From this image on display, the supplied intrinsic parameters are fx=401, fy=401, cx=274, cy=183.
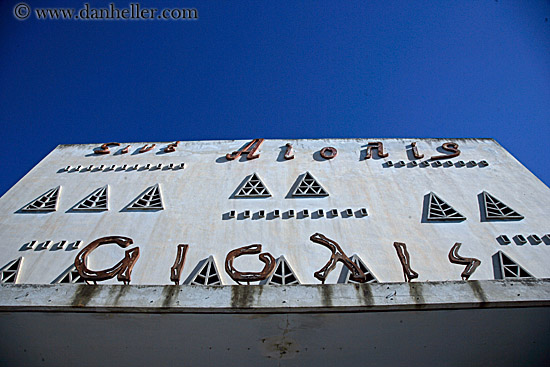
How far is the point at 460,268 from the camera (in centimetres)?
729

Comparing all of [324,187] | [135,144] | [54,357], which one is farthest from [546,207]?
[135,144]

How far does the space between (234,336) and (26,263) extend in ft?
17.8

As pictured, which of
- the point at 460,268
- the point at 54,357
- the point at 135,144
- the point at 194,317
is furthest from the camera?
the point at 135,144

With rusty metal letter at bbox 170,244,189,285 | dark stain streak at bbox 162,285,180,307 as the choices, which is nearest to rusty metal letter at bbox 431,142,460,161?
rusty metal letter at bbox 170,244,189,285

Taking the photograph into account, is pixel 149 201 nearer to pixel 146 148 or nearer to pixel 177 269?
pixel 146 148

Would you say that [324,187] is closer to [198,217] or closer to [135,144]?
[198,217]

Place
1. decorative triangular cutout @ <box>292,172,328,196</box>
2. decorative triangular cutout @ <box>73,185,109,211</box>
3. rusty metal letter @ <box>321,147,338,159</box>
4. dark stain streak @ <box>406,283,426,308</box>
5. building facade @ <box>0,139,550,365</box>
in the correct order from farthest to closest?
rusty metal letter @ <box>321,147,338,159</box> < decorative triangular cutout @ <box>292,172,328,196</box> < decorative triangular cutout @ <box>73,185,109,211</box> < building facade @ <box>0,139,550,365</box> < dark stain streak @ <box>406,283,426,308</box>

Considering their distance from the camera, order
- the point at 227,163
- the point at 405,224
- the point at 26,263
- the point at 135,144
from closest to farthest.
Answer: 1. the point at 26,263
2. the point at 405,224
3. the point at 227,163
4. the point at 135,144

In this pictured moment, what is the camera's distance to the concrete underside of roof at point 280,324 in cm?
446

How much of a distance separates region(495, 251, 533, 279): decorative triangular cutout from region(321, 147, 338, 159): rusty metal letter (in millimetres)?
4735

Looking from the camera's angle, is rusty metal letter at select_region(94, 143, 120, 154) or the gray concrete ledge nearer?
the gray concrete ledge

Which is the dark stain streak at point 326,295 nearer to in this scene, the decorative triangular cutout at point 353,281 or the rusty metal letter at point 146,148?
the decorative triangular cutout at point 353,281

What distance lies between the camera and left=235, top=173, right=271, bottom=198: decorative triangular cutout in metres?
9.40

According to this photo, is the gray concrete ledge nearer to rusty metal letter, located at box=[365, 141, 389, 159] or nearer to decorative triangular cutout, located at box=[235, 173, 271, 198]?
decorative triangular cutout, located at box=[235, 173, 271, 198]
